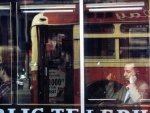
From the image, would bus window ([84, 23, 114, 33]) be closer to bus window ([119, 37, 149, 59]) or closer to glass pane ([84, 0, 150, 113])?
glass pane ([84, 0, 150, 113])

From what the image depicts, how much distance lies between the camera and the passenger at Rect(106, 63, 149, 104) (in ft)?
18.5

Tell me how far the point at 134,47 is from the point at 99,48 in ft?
1.59

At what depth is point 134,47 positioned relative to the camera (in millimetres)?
5617

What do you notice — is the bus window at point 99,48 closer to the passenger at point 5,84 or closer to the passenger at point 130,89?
the passenger at point 130,89

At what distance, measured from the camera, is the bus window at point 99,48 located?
560cm

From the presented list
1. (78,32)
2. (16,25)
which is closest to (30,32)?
(16,25)

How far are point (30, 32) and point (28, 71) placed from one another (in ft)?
1.77

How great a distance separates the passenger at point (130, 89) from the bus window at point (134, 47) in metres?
0.15

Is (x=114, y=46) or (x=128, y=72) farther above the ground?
(x=114, y=46)

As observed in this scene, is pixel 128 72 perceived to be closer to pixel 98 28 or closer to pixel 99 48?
pixel 99 48

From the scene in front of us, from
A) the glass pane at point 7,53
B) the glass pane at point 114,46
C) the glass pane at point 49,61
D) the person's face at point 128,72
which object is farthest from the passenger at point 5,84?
the person's face at point 128,72

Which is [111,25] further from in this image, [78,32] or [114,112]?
[114,112]

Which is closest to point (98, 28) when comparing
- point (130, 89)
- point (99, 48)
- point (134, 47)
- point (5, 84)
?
point (99, 48)

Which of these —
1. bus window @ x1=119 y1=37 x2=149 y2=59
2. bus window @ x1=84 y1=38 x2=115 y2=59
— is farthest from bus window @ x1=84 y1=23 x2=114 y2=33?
bus window @ x1=119 y1=37 x2=149 y2=59
